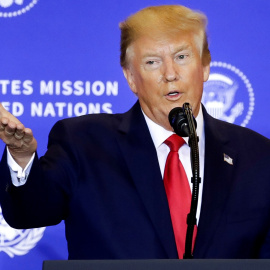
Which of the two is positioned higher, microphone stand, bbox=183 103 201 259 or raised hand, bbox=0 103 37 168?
raised hand, bbox=0 103 37 168

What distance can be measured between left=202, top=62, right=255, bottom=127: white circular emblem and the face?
1.51 feet

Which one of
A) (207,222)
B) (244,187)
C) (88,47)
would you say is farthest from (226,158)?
(88,47)

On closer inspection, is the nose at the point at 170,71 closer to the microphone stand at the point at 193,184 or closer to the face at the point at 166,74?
the face at the point at 166,74

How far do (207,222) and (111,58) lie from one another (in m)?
0.91

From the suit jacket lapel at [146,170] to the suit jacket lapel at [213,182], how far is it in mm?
89

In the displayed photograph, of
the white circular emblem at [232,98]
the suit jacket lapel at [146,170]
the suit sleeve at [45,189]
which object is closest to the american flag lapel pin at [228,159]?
the suit jacket lapel at [146,170]

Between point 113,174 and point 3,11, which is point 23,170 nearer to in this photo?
point 113,174

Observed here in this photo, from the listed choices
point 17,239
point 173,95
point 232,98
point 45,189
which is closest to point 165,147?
point 173,95

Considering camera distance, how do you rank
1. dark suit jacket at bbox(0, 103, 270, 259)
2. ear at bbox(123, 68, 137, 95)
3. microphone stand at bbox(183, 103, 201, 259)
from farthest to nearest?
ear at bbox(123, 68, 137, 95) → dark suit jacket at bbox(0, 103, 270, 259) → microphone stand at bbox(183, 103, 201, 259)

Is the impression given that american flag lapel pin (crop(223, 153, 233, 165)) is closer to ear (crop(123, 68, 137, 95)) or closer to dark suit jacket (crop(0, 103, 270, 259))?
dark suit jacket (crop(0, 103, 270, 259))

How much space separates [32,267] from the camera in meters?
2.49

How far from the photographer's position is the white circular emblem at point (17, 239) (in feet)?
8.09

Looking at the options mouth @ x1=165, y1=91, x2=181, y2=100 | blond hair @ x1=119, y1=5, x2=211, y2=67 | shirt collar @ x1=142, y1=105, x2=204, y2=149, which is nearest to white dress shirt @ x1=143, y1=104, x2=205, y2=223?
shirt collar @ x1=142, y1=105, x2=204, y2=149

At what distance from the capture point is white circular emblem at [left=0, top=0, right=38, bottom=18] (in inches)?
98.1
